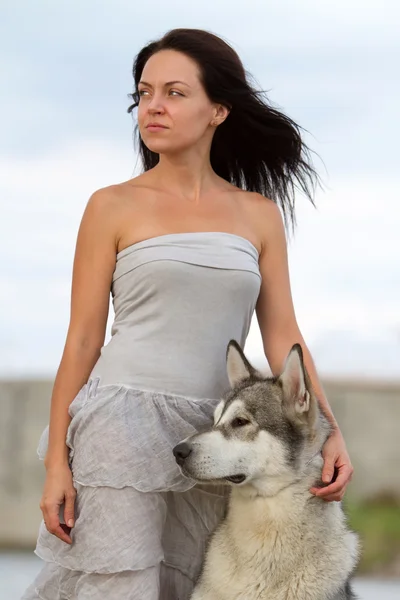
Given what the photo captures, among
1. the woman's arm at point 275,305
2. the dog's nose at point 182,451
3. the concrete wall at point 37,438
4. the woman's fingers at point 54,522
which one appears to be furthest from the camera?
the concrete wall at point 37,438

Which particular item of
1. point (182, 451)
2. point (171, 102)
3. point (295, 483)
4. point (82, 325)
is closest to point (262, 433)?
point (295, 483)

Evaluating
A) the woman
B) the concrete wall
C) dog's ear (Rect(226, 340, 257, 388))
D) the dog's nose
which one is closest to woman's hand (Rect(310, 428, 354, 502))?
the woman

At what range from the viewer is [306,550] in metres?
3.85

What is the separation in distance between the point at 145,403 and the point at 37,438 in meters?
6.96

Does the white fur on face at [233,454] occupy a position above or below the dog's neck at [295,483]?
above

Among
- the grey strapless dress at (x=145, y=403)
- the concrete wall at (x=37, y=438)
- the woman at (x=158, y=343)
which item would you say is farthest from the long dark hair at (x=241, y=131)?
the concrete wall at (x=37, y=438)

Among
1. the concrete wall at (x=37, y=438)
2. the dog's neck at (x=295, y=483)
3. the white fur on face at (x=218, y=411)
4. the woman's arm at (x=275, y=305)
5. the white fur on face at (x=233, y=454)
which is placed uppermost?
the woman's arm at (x=275, y=305)

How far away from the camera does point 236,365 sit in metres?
3.97

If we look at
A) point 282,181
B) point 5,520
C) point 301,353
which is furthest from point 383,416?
point 301,353

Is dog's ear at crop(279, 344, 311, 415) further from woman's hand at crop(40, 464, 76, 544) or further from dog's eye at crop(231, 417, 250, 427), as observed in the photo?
woman's hand at crop(40, 464, 76, 544)

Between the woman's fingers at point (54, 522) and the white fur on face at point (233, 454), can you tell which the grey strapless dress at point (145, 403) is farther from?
the white fur on face at point (233, 454)

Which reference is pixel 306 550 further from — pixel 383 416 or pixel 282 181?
pixel 383 416

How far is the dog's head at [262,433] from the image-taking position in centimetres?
376

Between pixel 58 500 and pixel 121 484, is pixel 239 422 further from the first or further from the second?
pixel 58 500
